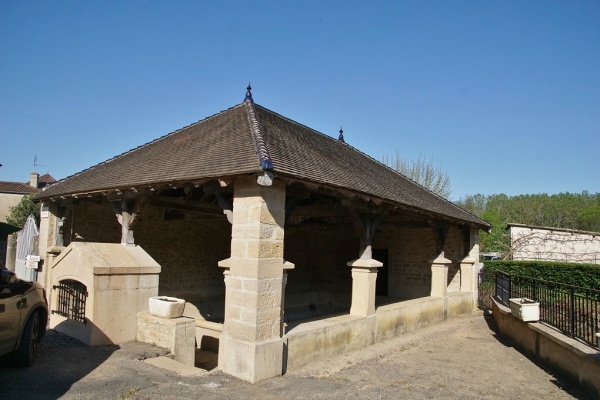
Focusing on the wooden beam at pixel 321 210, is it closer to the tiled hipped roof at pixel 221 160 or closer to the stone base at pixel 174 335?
the tiled hipped roof at pixel 221 160

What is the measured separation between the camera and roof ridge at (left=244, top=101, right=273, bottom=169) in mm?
5256

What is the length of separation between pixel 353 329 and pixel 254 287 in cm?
276

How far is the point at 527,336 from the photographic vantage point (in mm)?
7918

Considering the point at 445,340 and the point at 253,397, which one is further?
the point at 445,340

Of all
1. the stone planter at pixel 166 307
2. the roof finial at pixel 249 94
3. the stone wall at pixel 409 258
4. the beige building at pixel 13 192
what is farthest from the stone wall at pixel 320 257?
the beige building at pixel 13 192

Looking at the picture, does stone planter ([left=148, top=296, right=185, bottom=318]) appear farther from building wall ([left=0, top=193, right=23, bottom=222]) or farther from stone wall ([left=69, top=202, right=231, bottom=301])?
building wall ([left=0, top=193, right=23, bottom=222])

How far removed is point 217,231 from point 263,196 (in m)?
6.76

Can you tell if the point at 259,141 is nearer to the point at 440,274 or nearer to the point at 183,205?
the point at 183,205

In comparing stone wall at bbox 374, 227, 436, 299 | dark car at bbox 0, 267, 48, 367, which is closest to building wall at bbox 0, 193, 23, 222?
stone wall at bbox 374, 227, 436, 299

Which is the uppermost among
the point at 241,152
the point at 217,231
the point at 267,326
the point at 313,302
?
the point at 241,152

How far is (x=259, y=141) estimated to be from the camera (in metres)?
6.33

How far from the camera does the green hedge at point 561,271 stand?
13609 mm

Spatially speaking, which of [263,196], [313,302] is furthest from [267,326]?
[313,302]

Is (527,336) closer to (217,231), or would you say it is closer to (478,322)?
(478,322)
